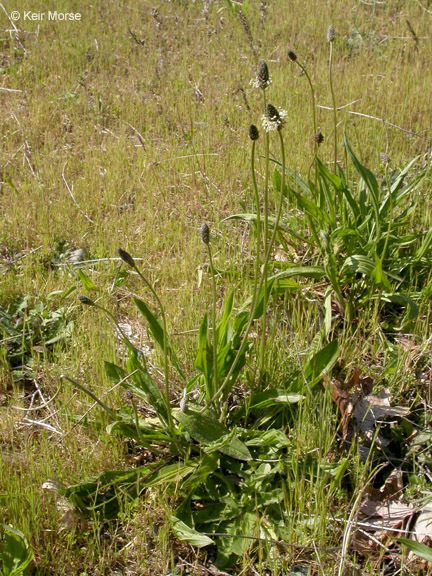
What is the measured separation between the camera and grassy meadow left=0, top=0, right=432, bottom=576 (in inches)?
78.3

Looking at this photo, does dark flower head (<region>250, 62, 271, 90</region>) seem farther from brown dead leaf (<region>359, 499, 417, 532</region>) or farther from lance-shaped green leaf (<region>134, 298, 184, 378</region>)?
brown dead leaf (<region>359, 499, 417, 532</region>)

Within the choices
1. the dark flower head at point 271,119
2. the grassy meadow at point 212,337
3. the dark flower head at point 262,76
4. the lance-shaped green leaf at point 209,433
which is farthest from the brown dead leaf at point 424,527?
the dark flower head at point 262,76

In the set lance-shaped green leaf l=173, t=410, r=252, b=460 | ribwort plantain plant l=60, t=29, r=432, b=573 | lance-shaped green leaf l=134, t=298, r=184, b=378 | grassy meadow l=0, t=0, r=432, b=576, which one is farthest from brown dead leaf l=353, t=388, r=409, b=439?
lance-shaped green leaf l=134, t=298, r=184, b=378

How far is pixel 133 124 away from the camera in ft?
18.0

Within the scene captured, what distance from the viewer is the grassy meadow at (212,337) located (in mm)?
1988

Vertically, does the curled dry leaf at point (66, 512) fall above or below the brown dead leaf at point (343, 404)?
below

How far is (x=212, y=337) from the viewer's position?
7.92 ft

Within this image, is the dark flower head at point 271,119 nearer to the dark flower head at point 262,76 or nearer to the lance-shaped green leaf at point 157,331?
the dark flower head at point 262,76

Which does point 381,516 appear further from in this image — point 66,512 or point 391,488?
point 66,512

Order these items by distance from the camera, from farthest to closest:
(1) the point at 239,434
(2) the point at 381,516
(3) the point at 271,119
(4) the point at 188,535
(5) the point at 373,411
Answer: (5) the point at 373,411, (1) the point at 239,434, (2) the point at 381,516, (4) the point at 188,535, (3) the point at 271,119

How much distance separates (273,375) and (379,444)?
52cm

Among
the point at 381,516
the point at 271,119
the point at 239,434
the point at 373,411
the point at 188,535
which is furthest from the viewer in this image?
the point at 373,411

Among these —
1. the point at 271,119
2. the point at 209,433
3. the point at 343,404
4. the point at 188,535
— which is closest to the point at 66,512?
the point at 188,535

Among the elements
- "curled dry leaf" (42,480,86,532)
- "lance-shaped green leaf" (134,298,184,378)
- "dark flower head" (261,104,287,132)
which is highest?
"dark flower head" (261,104,287,132)
